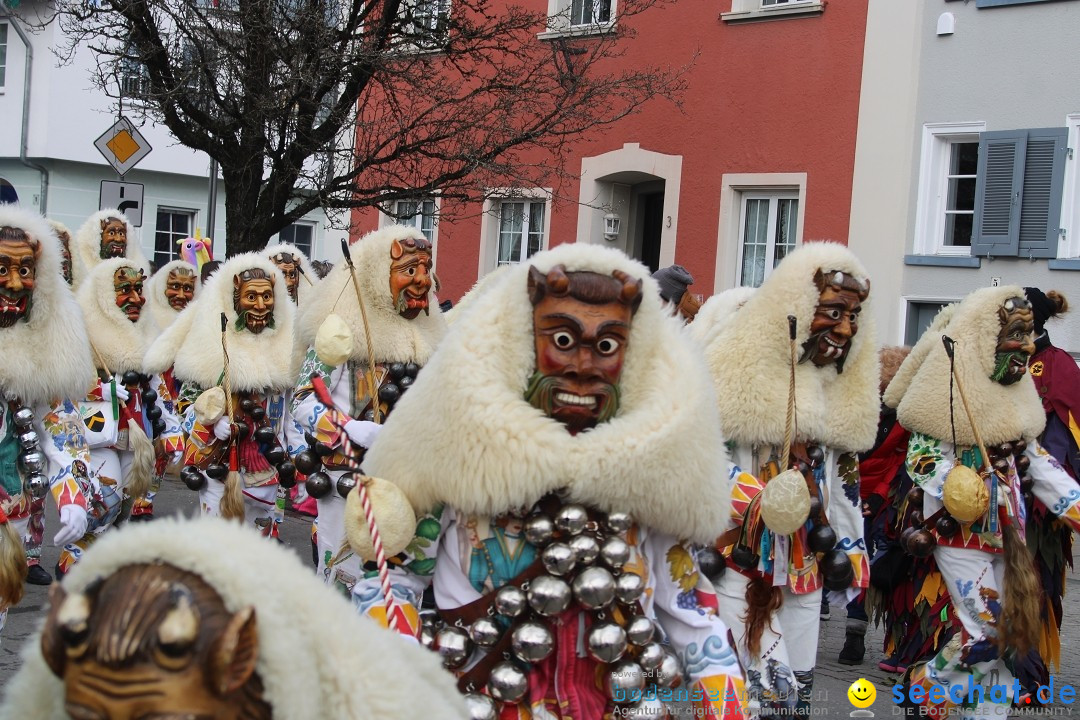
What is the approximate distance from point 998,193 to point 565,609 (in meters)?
12.2

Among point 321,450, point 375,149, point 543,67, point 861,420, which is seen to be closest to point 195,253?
point 375,149

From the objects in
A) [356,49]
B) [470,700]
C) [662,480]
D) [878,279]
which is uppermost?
[356,49]

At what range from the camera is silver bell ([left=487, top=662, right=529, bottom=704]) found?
9.82 ft

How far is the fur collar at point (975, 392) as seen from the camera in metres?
5.89

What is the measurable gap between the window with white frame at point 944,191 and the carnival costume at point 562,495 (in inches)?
479

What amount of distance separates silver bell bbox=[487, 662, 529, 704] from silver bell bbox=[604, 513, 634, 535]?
403 millimetres

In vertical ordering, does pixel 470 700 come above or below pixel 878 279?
below

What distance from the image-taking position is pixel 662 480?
3.02 m

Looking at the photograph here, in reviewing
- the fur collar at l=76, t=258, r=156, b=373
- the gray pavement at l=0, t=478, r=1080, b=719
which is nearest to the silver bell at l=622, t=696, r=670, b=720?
the gray pavement at l=0, t=478, r=1080, b=719

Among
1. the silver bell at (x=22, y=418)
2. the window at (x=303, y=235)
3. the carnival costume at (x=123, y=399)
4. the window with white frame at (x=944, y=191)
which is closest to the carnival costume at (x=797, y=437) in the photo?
the silver bell at (x=22, y=418)

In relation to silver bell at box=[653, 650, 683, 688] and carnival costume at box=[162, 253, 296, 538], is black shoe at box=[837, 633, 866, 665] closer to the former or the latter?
carnival costume at box=[162, 253, 296, 538]

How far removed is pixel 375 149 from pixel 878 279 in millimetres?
5990

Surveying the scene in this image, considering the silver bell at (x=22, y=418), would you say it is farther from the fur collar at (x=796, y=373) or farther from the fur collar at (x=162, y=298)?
the fur collar at (x=162, y=298)

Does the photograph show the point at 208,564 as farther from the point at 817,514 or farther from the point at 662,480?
the point at 817,514
